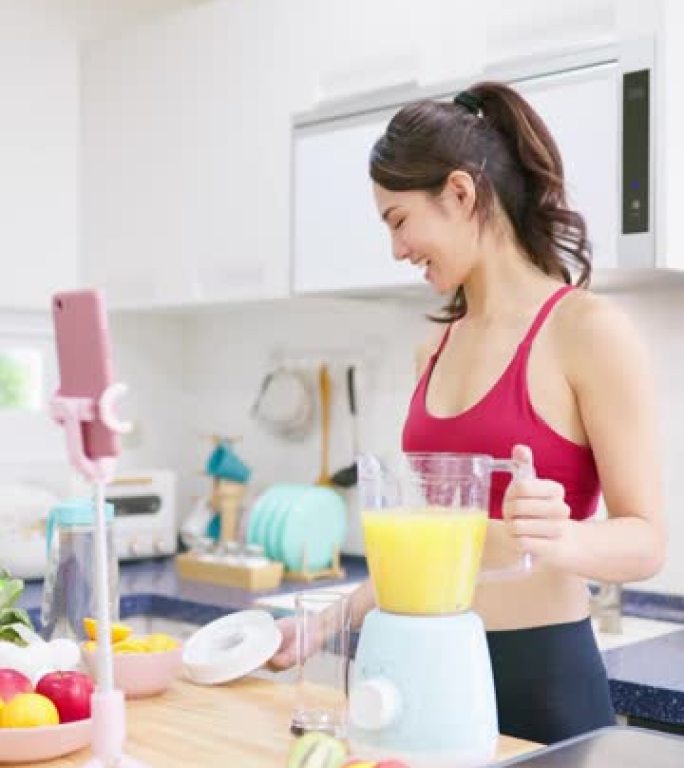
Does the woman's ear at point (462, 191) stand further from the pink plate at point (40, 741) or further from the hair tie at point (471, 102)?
the pink plate at point (40, 741)

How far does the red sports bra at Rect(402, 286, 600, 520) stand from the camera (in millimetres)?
1461

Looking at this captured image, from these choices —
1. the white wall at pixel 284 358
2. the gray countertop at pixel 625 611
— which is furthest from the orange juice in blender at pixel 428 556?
the white wall at pixel 284 358

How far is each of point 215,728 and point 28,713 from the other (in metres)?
0.21

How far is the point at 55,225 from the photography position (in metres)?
3.04

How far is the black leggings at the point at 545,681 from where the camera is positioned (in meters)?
1.47

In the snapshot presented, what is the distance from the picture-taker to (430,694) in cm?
114

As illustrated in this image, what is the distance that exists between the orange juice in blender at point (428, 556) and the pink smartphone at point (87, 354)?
1.07 feet

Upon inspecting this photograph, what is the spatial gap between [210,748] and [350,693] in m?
0.17

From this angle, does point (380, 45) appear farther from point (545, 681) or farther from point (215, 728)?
point (215, 728)

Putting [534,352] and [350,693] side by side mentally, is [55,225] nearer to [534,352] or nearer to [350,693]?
[534,352]

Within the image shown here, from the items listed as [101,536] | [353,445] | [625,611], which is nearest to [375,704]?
[101,536]

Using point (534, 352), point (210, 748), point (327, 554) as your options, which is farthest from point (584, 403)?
point (327, 554)

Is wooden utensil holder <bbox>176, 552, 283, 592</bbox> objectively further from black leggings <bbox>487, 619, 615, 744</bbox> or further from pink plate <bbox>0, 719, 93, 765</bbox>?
pink plate <bbox>0, 719, 93, 765</bbox>

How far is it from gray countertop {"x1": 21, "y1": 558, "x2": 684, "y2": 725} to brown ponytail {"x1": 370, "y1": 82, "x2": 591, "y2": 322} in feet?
2.06
